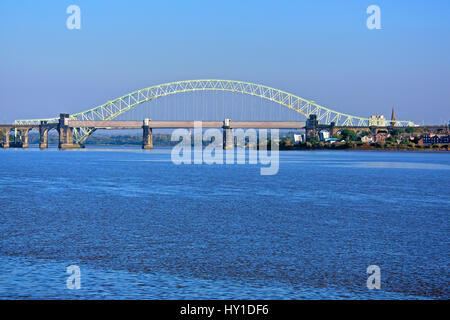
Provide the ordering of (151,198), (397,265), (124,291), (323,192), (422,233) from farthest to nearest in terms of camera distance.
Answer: (323,192) < (151,198) < (422,233) < (397,265) < (124,291)

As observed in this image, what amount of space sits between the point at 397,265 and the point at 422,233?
631cm

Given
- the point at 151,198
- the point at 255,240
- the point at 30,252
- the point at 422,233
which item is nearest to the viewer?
the point at 30,252

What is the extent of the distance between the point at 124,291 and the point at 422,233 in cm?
1337

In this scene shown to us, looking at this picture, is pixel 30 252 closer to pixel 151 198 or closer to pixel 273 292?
pixel 273 292

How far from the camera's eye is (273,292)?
48.0 feet

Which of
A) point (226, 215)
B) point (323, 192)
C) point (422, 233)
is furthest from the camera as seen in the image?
point (323, 192)
